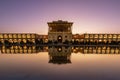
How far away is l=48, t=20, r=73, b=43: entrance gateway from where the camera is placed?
73.8m

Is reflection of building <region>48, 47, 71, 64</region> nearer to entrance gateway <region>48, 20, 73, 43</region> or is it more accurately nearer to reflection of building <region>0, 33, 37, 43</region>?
entrance gateway <region>48, 20, 73, 43</region>

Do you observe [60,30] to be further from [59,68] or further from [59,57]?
[59,68]

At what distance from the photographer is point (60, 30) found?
7612 centimetres

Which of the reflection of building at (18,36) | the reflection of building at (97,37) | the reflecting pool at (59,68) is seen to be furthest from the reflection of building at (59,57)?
the reflection of building at (18,36)

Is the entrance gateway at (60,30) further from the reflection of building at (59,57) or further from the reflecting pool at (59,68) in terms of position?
the reflecting pool at (59,68)

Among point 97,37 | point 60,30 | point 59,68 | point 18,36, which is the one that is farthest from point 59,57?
point 18,36

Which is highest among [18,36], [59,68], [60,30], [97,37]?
[60,30]

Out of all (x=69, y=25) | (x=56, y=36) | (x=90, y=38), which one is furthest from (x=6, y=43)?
(x=90, y=38)

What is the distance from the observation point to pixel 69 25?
76.2 m

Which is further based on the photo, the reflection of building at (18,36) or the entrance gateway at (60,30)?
the reflection of building at (18,36)

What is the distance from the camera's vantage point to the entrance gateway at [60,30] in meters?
73.8

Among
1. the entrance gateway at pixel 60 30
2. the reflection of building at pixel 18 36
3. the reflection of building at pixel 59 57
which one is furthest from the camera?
the reflection of building at pixel 18 36

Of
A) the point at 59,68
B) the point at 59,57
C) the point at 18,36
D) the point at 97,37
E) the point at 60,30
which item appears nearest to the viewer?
the point at 59,68

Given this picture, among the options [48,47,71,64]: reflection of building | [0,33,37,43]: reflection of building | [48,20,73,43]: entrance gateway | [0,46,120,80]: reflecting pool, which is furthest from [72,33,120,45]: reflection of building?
[0,46,120,80]: reflecting pool
